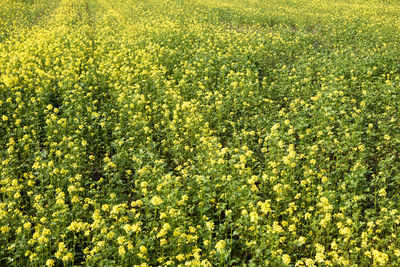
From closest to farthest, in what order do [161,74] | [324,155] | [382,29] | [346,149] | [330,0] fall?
[346,149]
[324,155]
[161,74]
[382,29]
[330,0]

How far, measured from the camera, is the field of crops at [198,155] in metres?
4.13

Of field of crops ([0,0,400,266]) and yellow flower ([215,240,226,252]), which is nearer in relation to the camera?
yellow flower ([215,240,226,252])

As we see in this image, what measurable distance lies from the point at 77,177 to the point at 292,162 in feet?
12.6

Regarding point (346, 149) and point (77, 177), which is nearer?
point (77, 177)

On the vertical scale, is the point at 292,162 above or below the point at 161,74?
→ below

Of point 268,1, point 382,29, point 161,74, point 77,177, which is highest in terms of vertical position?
point 268,1

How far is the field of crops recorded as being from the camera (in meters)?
4.13

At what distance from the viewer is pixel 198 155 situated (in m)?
5.80

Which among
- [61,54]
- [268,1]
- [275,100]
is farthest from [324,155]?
[268,1]

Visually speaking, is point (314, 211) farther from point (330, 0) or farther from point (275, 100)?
point (330, 0)

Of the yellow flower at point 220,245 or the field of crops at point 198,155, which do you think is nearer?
the yellow flower at point 220,245

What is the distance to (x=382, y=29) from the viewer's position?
14352mm

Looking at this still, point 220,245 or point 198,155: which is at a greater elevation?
point 198,155

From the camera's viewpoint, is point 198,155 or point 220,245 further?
point 198,155
